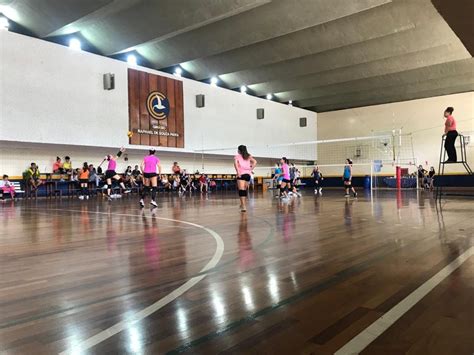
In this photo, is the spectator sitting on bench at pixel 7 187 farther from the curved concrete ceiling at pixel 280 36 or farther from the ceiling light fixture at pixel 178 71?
the ceiling light fixture at pixel 178 71

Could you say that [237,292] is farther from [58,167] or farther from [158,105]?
[158,105]

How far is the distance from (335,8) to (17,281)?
38.6 ft

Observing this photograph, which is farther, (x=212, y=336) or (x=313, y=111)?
(x=313, y=111)

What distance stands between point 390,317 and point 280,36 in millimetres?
14613

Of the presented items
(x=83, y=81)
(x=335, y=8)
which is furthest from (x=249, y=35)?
(x=83, y=81)

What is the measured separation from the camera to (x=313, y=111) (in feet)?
88.0

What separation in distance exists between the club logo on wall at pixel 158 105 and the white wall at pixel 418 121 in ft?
43.0

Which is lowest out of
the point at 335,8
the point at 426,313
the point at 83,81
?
the point at 426,313

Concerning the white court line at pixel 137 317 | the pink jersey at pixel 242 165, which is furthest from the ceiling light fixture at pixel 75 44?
the white court line at pixel 137 317

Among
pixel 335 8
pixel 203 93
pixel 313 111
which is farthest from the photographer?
pixel 313 111

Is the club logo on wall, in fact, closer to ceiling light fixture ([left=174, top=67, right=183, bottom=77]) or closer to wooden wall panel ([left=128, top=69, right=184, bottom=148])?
wooden wall panel ([left=128, top=69, right=184, bottom=148])

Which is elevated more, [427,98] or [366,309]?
[427,98]

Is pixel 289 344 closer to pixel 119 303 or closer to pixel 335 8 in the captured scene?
pixel 119 303

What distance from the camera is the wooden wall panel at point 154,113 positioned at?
1634 cm
